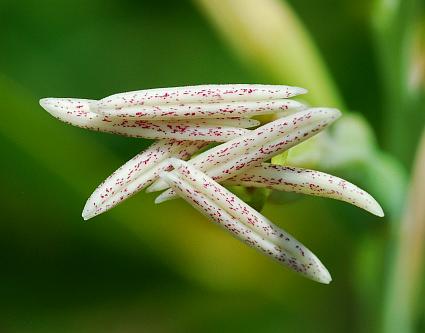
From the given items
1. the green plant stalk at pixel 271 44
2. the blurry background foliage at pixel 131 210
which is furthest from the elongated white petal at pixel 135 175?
the blurry background foliage at pixel 131 210

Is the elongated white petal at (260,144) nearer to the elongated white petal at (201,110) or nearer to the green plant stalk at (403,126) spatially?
the elongated white petal at (201,110)

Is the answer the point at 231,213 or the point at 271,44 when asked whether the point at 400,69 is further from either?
the point at 231,213

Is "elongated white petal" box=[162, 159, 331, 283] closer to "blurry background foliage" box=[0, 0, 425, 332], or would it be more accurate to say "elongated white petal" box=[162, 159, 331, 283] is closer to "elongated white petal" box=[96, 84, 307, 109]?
"elongated white petal" box=[96, 84, 307, 109]

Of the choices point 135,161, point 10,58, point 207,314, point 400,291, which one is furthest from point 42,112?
point 135,161

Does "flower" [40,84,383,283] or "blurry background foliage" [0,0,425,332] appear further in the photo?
"blurry background foliage" [0,0,425,332]

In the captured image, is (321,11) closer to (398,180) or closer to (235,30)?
(235,30)

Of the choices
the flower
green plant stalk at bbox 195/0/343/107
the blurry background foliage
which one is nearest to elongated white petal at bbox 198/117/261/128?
the flower

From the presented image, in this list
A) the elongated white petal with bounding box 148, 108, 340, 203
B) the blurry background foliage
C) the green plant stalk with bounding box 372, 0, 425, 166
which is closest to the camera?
the elongated white petal with bounding box 148, 108, 340, 203
